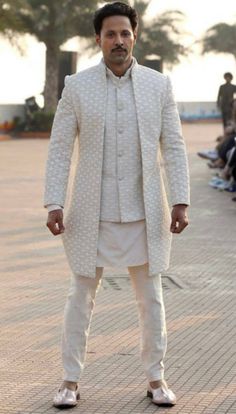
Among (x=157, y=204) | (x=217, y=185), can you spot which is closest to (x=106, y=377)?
(x=157, y=204)

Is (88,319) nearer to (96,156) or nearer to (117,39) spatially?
(96,156)

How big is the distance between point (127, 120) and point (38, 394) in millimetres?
1420

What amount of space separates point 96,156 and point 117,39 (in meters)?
0.55

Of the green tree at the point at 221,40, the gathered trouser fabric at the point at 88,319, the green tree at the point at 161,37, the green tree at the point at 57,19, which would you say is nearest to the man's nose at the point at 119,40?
the gathered trouser fabric at the point at 88,319

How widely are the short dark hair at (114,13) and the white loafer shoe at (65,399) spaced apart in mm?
1711

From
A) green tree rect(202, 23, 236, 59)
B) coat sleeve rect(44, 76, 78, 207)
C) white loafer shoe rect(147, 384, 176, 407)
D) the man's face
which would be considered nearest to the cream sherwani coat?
coat sleeve rect(44, 76, 78, 207)

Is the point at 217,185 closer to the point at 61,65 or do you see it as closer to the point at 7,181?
the point at 7,181

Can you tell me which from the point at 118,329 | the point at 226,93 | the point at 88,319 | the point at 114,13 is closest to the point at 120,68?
the point at 114,13

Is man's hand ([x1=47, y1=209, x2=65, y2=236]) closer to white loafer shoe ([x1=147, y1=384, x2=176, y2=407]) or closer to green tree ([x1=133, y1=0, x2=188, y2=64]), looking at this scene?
white loafer shoe ([x1=147, y1=384, x2=176, y2=407])

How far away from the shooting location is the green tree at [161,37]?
52.4 m

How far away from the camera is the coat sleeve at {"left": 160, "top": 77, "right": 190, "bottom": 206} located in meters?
6.23

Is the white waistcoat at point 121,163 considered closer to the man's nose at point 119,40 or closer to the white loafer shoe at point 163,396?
the man's nose at point 119,40

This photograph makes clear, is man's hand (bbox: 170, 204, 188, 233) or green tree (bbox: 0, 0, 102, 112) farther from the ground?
man's hand (bbox: 170, 204, 188, 233)

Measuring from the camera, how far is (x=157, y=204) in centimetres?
625
